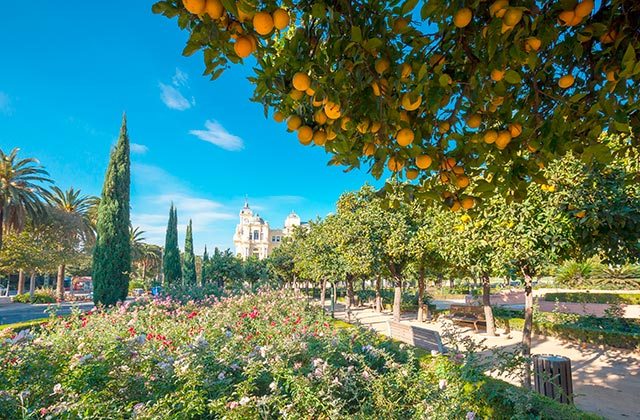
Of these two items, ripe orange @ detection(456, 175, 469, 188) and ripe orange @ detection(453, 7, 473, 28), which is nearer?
ripe orange @ detection(453, 7, 473, 28)

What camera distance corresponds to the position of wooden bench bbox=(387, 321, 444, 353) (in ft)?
20.6

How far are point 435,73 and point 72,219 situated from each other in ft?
93.8

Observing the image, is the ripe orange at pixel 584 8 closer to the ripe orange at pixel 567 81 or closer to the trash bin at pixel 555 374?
the ripe orange at pixel 567 81

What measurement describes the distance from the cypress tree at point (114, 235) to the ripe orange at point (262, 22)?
16.6 metres

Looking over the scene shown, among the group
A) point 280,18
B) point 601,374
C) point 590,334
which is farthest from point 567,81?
point 590,334

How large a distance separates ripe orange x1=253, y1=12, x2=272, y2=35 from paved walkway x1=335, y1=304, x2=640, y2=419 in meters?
4.28

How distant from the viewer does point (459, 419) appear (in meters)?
3.23

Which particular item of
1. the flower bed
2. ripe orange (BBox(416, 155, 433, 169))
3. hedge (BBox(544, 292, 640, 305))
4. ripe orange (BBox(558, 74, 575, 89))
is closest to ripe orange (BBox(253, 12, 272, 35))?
ripe orange (BBox(416, 155, 433, 169))

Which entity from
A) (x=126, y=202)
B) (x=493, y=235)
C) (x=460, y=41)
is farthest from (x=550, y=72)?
(x=126, y=202)

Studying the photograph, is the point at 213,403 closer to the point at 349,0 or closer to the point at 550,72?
the point at 349,0

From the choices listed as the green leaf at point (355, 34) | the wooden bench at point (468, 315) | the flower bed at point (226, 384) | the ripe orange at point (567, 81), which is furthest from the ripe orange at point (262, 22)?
the wooden bench at point (468, 315)

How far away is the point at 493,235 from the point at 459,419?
3827 mm

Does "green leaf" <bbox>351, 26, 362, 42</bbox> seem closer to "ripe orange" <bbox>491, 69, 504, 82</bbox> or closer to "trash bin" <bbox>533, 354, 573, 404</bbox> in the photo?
"ripe orange" <bbox>491, 69, 504, 82</bbox>

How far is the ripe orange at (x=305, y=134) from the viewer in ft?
4.68
